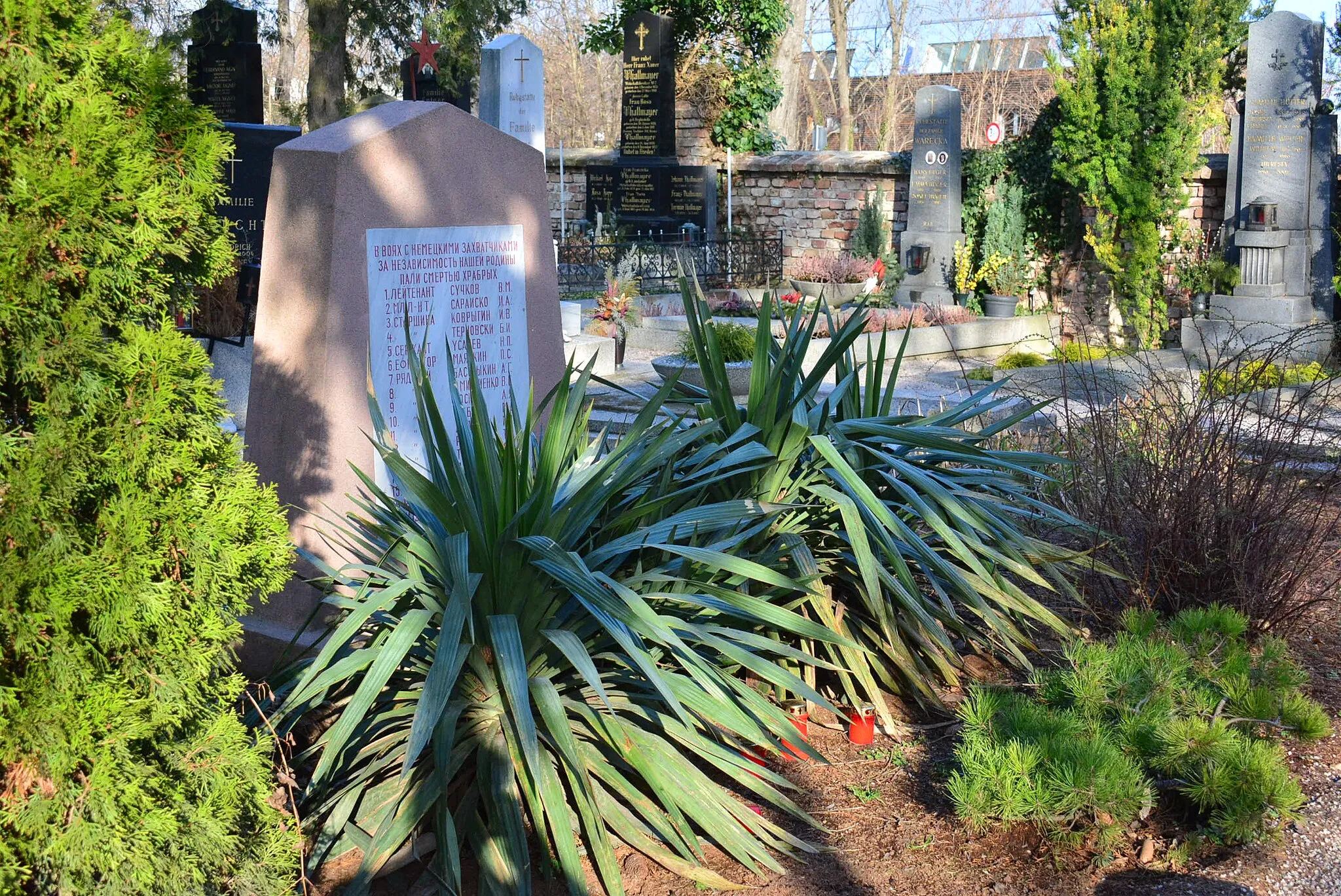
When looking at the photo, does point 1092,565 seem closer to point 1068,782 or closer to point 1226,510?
point 1226,510

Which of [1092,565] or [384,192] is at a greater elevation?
[384,192]

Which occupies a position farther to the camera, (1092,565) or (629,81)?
(629,81)

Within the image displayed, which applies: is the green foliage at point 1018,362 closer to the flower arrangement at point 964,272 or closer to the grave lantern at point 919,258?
the flower arrangement at point 964,272

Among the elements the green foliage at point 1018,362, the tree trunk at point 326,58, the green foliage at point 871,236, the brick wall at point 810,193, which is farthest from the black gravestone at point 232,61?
the green foliage at point 1018,362

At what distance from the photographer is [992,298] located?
1480 centimetres

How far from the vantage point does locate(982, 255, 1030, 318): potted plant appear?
1479cm

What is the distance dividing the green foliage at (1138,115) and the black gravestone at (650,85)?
6.52 metres

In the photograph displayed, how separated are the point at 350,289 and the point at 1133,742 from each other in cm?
270

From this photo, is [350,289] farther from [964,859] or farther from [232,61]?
[232,61]

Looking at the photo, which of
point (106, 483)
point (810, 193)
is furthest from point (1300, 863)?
point (810, 193)

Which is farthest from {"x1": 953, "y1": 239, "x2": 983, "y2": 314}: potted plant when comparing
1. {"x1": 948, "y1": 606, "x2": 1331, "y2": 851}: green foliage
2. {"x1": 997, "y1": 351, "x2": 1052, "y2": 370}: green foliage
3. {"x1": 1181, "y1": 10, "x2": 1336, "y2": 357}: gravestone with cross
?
{"x1": 948, "y1": 606, "x2": 1331, "y2": 851}: green foliage

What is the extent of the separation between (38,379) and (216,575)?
0.45 m

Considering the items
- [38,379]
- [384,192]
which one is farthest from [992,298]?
[38,379]

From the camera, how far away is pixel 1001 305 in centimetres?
1477
